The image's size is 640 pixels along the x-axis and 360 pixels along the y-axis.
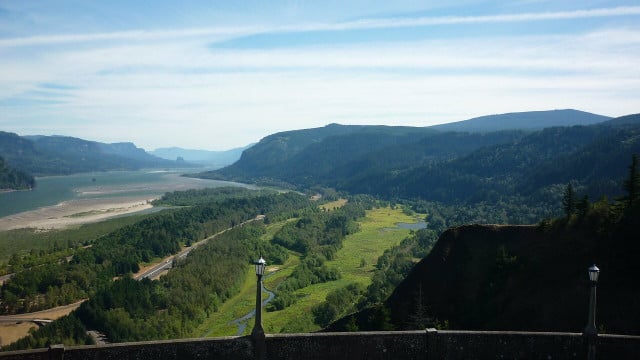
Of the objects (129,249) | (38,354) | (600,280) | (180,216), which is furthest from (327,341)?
(180,216)

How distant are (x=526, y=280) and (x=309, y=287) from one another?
156ft

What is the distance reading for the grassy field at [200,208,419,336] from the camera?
5953cm

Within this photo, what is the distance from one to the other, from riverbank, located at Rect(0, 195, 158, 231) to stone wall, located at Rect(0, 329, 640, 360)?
133 m

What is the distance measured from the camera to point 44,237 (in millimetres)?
118062

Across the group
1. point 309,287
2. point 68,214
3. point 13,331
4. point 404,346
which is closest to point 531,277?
point 404,346

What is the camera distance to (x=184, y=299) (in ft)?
213

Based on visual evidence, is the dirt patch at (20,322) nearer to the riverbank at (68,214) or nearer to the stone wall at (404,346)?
the stone wall at (404,346)

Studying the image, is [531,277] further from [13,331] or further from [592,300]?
[13,331]

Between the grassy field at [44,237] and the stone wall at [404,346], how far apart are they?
97978mm

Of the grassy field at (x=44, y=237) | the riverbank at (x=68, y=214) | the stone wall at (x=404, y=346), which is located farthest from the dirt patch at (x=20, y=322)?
the riverbank at (x=68, y=214)

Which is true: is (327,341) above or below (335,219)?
above

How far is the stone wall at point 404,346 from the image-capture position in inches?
722

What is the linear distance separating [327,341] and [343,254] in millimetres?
88616

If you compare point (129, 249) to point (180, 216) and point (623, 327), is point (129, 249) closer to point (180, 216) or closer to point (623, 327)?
point (180, 216)
